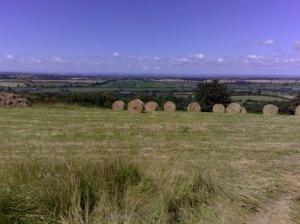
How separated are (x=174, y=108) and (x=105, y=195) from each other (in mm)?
23769

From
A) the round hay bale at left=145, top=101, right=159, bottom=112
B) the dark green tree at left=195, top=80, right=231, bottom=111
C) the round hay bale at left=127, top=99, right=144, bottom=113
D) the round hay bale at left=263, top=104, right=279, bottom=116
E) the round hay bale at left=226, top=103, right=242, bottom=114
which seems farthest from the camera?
the dark green tree at left=195, top=80, right=231, bottom=111

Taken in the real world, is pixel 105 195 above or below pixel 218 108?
above

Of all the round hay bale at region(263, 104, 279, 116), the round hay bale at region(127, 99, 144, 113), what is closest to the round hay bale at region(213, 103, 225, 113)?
the round hay bale at region(263, 104, 279, 116)

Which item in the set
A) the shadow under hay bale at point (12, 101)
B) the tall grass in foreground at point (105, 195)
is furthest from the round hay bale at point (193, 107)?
the tall grass in foreground at point (105, 195)

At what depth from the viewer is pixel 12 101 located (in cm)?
2931

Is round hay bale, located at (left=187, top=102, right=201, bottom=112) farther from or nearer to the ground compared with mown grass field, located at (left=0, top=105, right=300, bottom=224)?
nearer to the ground

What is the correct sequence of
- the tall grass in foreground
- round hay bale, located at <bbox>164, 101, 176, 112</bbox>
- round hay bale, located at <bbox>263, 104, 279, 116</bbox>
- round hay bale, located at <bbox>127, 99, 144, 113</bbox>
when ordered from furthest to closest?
round hay bale, located at <bbox>164, 101, 176, 112</bbox>
round hay bale, located at <bbox>127, 99, 144, 113</bbox>
round hay bale, located at <bbox>263, 104, 279, 116</bbox>
the tall grass in foreground

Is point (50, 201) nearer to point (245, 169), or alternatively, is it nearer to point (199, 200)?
point (199, 200)

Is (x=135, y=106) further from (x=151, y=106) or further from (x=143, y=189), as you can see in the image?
(x=143, y=189)

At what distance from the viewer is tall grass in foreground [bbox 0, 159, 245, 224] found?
5805 mm

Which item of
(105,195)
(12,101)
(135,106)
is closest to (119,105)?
(135,106)

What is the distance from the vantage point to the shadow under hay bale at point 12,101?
28.8m

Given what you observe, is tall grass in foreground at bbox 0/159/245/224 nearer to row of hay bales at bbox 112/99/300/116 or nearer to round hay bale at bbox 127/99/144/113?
row of hay bales at bbox 112/99/300/116

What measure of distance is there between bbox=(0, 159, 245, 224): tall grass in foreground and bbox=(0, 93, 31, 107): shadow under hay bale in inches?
903
